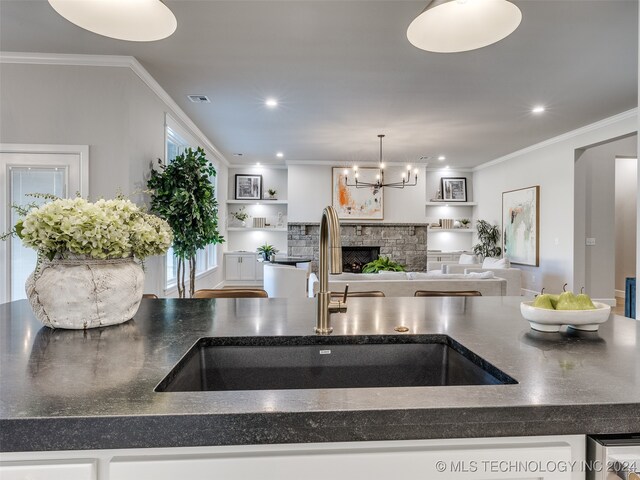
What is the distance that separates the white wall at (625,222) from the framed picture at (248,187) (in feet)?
24.1

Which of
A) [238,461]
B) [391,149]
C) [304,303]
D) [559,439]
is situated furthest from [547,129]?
[238,461]

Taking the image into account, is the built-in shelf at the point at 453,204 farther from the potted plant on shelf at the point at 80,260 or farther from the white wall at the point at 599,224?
the potted plant on shelf at the point at 80,260

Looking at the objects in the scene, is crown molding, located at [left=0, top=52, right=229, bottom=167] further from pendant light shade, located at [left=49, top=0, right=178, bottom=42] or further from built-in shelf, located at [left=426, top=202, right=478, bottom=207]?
built-in shelf, located at [left=426, top=202, right=478, bottom=207]

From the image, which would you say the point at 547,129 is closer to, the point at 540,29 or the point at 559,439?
the point at 540,29

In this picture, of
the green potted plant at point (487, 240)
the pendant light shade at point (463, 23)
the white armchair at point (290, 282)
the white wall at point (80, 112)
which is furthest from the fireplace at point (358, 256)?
the pendant light shade at point (463, 23)

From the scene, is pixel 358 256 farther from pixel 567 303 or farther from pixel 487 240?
pixel 567 303

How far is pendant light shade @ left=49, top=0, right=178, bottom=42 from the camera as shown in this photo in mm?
1319

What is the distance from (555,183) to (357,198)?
361 centimetres

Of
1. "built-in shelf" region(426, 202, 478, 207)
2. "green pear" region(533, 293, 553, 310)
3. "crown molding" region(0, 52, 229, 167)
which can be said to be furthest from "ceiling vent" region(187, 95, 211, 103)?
"built-in shelf" region(426, 202, 478, 207)

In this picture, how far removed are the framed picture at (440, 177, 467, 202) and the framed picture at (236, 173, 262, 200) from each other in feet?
14.4

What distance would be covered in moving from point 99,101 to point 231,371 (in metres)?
3.27

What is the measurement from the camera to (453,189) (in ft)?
28.8

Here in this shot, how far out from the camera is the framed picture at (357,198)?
7.83 m

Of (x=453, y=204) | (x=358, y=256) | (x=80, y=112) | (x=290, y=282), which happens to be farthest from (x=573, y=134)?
(x=80, y=112)
